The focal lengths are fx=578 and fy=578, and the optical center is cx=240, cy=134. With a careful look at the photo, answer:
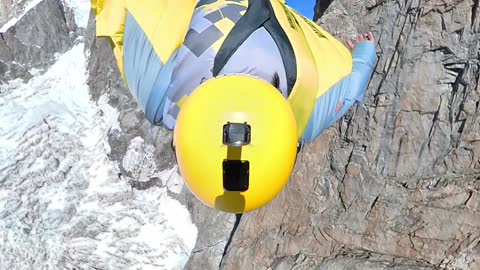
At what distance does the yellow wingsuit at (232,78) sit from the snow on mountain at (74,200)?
4278mm

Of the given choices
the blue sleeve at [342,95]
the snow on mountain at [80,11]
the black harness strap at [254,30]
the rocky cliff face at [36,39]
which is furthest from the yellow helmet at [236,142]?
the snow on mountain at [80,11]

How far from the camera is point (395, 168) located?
3.29 meters

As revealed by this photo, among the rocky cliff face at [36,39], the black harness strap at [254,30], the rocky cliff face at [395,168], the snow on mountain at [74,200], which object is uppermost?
the black harness strap at [254,30]

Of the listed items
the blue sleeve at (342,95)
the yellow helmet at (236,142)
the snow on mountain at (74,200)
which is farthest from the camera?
the snow on mountain at (74,200)

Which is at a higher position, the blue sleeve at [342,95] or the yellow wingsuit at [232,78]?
the yellow wingsuit at [232,78]

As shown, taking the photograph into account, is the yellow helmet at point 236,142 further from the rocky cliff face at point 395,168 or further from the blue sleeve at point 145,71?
the rocky cliff face at point 395,168

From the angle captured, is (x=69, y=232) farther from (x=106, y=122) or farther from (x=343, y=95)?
(x=343, y=95)

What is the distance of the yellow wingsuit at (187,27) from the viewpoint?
1321 mm

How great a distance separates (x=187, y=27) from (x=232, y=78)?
263 millimetres

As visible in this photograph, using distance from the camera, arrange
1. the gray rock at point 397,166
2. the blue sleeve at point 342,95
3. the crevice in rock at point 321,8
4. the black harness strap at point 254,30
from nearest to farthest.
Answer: the black harness strap at point 254,30, the blue sleeve at point 342,95, the gray rock at point 397,166, the crevice in rock at point 321,8

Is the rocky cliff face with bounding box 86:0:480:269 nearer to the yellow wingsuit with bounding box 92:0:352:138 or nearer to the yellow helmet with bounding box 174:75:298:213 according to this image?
the yellow wingsuit with bounding box 92:0:352:138

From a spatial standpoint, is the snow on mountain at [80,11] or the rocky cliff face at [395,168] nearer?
the rocky cliff face at [395,168]

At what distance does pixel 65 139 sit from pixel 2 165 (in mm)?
822

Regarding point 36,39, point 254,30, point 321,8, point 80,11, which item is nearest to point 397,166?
point 321,8
